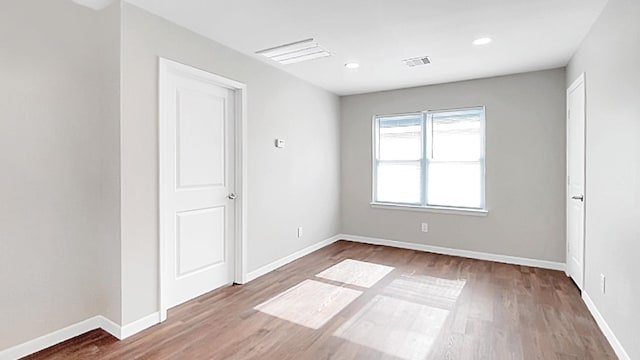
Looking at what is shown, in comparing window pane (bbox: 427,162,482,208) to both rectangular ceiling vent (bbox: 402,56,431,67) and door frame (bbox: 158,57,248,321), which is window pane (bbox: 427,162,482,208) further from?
door frame (bbox: 158,57,248,321)

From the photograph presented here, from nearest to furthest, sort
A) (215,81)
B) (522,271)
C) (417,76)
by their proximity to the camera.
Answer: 1. (215,81)
2. (522,271)
3. (417,76)

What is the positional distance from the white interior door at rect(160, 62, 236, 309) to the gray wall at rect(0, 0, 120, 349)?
402mm

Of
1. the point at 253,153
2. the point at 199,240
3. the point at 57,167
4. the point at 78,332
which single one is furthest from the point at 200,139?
the point at 78,332

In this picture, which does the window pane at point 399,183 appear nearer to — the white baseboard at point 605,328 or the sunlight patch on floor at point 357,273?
the sunlight patch on floor at point 357,273

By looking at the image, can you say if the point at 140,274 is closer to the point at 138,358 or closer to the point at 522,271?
the point at 138,358

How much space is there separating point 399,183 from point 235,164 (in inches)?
110

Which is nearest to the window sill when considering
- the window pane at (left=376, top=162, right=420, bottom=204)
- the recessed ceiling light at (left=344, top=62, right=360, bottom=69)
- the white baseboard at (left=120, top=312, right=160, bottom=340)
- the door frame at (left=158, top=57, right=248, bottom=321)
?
the window pane at (left=376, top=162, right=420, bottom=204)

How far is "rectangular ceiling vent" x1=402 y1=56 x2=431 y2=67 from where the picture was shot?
362cm

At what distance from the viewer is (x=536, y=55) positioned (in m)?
3.49

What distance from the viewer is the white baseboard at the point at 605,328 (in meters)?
2.09

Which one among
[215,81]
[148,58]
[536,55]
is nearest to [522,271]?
[536,55]

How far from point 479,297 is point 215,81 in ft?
11.0

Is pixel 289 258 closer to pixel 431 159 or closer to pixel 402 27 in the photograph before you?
pixel 431 159

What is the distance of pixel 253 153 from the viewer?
3.64 meters
